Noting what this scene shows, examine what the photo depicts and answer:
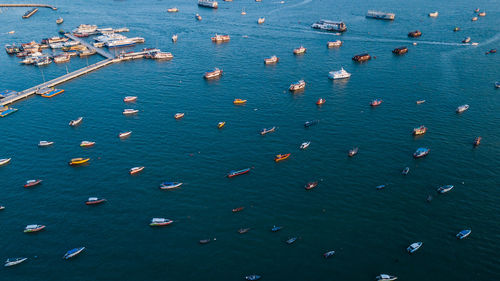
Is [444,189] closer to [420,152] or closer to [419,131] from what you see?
[420,152]

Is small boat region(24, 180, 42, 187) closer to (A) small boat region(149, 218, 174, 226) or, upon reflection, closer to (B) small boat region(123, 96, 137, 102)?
(A) small boat region(149, 218, 174, 226)

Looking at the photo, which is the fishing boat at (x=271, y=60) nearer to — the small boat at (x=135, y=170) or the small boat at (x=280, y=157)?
the small boat at (x=280, y=157)

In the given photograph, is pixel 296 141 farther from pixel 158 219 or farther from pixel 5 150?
pixel 5 150

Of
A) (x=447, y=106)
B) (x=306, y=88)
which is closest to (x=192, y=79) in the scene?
(x=306, y=88)

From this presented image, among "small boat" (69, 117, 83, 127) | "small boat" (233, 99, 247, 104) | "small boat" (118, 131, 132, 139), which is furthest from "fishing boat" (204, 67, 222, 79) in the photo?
"small boat" (69, 117, 83, 127)

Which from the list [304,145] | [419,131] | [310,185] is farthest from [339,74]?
[310,185]

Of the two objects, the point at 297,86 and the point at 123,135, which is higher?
the point at 297,86
